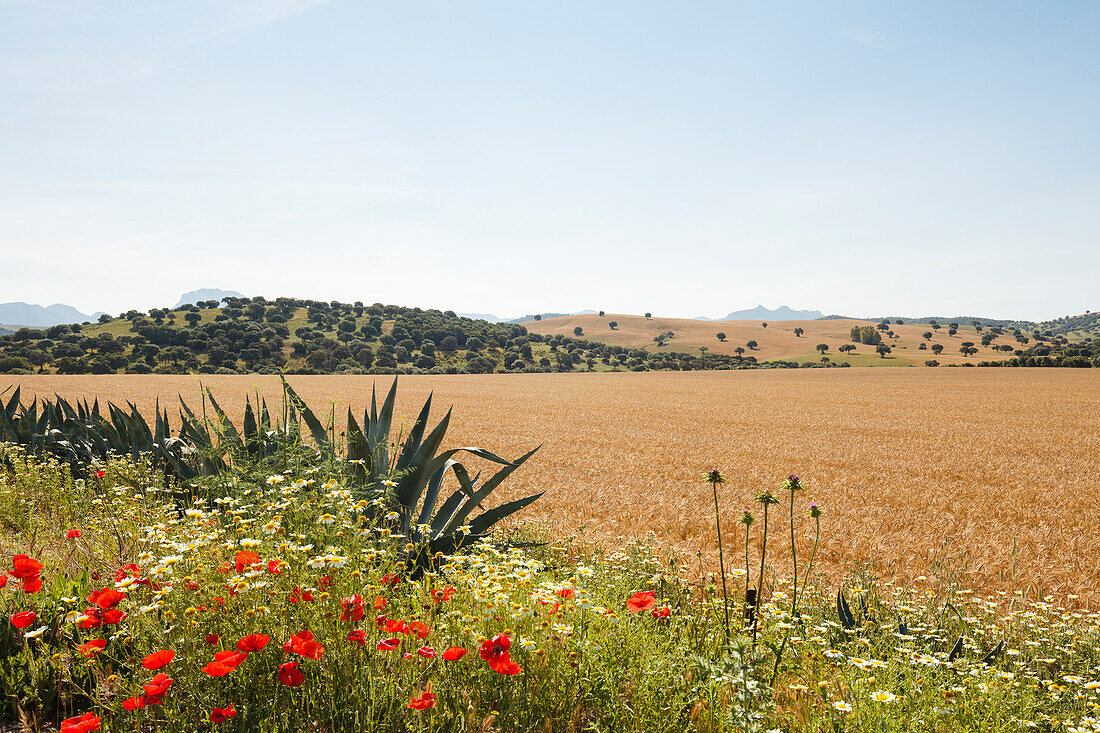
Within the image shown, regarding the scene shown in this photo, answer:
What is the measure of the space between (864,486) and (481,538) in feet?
28.9

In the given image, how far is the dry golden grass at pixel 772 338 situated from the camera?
83.2 m

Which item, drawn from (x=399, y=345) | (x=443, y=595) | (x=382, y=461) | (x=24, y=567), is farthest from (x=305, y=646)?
(x=399, y=345)

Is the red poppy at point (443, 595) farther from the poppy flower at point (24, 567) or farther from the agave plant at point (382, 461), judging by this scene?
the poppy flower at point (24, 567)

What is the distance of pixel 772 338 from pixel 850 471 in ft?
331

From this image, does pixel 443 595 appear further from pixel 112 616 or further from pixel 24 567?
pixel 24 567

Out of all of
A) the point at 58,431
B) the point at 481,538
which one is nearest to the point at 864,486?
the point at 481,538

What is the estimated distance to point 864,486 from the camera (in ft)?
34.9

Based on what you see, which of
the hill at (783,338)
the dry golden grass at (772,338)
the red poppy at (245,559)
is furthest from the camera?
the hill at (783,338)

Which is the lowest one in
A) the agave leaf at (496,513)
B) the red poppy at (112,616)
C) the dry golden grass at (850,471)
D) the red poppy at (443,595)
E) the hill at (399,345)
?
the dry golden grass at (850,471)

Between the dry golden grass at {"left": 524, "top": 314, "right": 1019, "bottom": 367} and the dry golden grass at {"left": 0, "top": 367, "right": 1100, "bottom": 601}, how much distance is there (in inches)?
2272

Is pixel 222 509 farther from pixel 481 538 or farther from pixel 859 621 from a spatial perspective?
pixel 859 621

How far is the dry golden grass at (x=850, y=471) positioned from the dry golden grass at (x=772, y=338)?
57713 millimetres

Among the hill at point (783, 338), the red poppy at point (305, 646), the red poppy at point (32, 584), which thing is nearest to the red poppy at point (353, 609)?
the red poppy at point (305, 646)

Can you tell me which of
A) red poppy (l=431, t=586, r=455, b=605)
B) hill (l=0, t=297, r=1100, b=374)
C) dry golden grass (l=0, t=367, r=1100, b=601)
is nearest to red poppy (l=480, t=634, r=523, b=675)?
red poppy (l=431, t=586, r=455, b=605)
